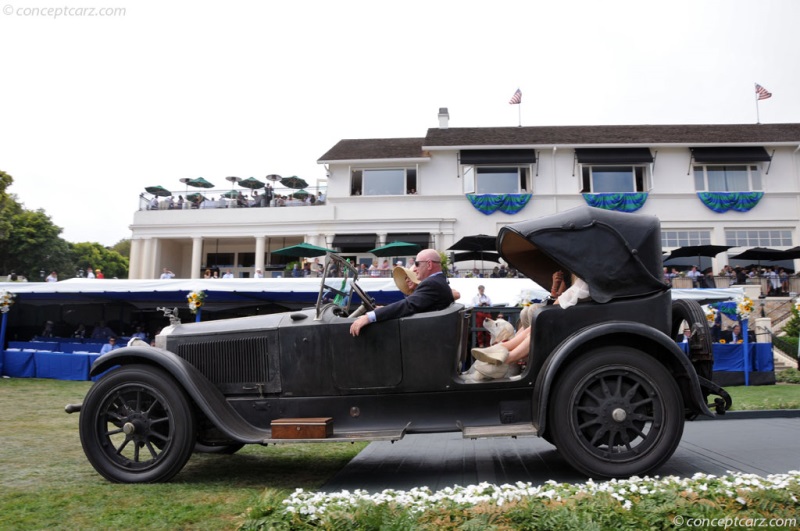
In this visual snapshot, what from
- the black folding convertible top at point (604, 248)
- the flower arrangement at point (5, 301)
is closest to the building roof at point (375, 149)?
the flower arrangement at point (5, 301)

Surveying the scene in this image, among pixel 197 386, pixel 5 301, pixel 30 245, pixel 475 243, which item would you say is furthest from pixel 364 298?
pixel 30 245

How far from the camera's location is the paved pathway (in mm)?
4406

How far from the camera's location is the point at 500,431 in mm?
4215

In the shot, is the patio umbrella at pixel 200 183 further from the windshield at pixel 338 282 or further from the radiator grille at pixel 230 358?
the radiator grille at pixel 230 358

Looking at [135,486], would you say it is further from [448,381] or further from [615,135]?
[615,135]

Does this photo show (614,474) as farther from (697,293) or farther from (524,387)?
(697,293)

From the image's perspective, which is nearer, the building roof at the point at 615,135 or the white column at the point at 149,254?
the building roof at the point at 615,135

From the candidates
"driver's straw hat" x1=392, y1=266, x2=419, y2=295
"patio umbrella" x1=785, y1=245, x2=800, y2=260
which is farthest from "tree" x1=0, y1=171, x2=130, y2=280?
"patio umbrella" x1=785, y1=245, x2=800, y2=260

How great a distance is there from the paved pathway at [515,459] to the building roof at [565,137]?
23.3 metres

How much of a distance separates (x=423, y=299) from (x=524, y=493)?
1.80 metres

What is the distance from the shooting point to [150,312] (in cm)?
2116

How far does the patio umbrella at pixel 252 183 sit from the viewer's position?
102 ft

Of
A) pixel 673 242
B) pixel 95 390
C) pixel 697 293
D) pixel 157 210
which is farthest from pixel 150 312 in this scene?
pixel 673 242

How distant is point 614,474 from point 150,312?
20525 millimetres
